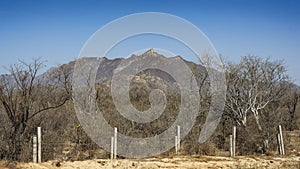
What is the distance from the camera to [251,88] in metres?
21.7

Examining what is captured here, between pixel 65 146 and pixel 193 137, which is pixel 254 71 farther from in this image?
pixel 65 146

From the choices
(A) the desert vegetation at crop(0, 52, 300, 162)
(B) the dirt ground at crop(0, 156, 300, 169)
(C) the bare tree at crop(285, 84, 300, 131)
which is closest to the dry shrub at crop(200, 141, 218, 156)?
(A) the desert vegetation at crop(0, 52, 300, 162)

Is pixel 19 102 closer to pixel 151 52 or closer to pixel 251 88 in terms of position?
pixel 151 52

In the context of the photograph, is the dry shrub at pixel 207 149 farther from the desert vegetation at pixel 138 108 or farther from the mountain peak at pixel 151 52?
the mountain peak at pixel 151 52

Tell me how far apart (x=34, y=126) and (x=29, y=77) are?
2148 millimetres

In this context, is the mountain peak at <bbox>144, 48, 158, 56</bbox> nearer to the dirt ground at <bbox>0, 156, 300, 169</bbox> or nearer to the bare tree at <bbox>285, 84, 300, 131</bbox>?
the dirt ground at <bbox>0, 156, 300, 169</bbox>

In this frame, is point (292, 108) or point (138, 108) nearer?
point (138, 108)

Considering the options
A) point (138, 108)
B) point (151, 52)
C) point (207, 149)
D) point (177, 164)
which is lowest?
point (177, 164)

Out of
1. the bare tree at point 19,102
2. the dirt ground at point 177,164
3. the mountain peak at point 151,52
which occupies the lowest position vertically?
the dirt ground at point 177,164

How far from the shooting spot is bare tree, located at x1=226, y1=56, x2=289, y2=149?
2181 cm

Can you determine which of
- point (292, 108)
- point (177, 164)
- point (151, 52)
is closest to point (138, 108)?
point (151, 52)

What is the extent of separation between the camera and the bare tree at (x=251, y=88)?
21812 millimetres

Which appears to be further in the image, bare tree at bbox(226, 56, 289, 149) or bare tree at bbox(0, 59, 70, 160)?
bare tree at bbox(226, 56, 289, 149)

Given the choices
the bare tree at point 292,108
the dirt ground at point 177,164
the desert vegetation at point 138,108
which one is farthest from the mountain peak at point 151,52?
the bare tree at point 292,108
